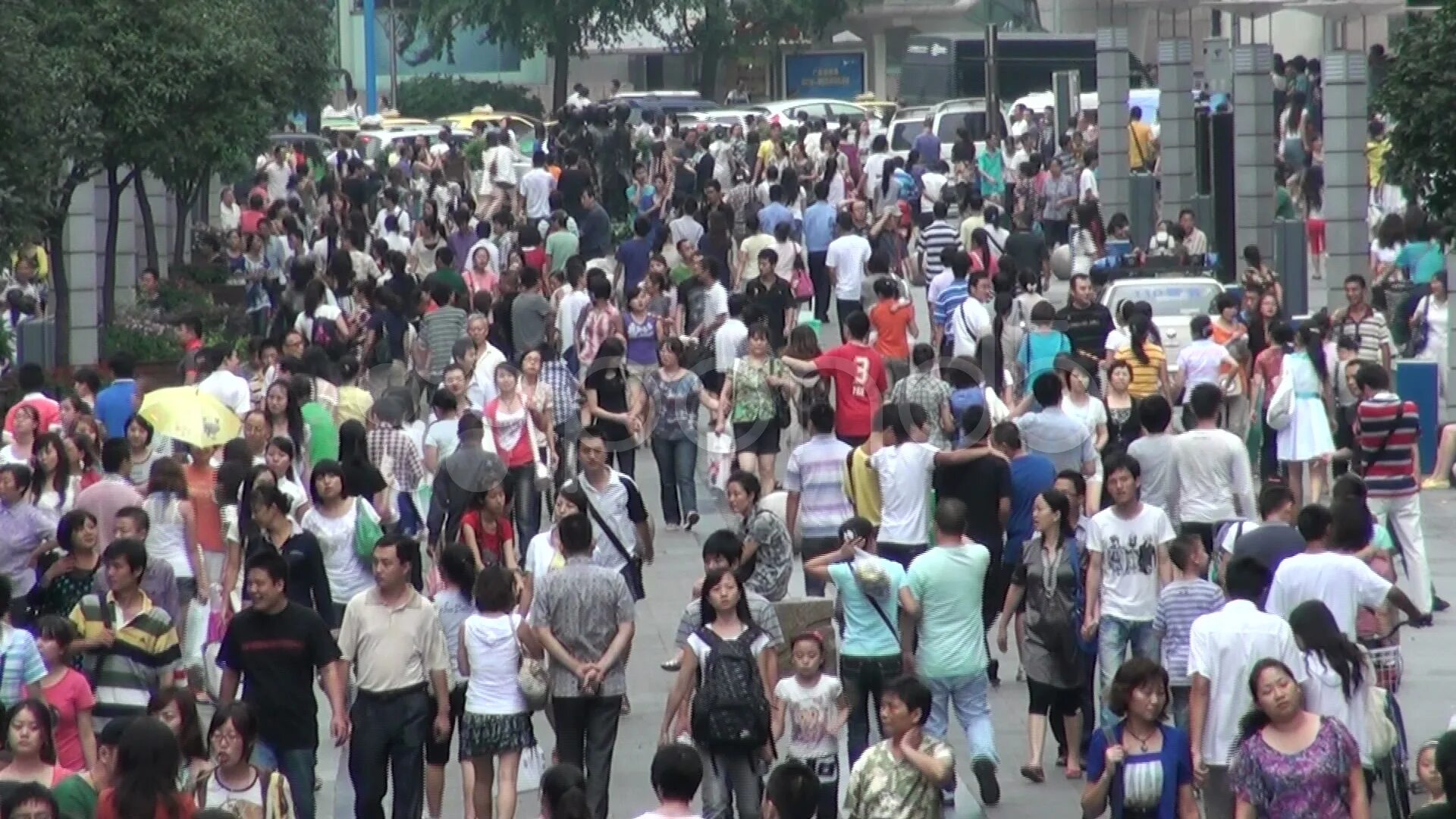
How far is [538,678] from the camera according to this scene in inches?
436

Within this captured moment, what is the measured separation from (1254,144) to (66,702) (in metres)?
21.0

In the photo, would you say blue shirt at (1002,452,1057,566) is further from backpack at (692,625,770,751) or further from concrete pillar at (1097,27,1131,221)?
concrete pillar at (1097,27,1131,221)

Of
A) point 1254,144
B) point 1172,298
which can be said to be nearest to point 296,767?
point 1172,298

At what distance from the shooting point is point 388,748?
11008mm

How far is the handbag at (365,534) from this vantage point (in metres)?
12.7

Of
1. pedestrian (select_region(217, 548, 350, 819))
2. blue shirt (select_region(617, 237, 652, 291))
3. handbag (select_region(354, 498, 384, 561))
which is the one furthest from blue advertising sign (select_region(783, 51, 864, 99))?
pedestrian (select_region(217, 548, 350, 819))

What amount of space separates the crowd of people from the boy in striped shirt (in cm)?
2

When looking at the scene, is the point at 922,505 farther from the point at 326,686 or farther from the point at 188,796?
the point at 188,796

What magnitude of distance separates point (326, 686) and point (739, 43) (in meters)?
59.1

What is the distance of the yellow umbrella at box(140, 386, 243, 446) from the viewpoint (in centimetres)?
1396

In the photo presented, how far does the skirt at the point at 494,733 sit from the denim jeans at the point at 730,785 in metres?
0.92

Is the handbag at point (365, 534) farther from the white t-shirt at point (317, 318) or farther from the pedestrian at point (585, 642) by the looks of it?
the white t-shirt at point (317, 318)

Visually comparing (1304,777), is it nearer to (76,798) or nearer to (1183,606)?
(1183,606)

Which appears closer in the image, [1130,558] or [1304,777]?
[1304,777]
